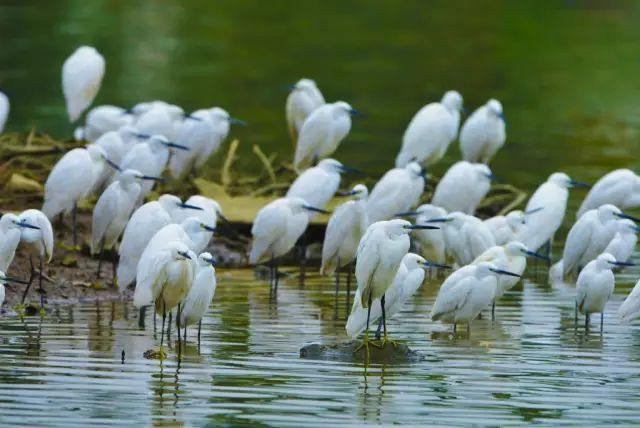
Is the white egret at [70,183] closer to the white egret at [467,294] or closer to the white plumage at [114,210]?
the white plumage at [114,210]

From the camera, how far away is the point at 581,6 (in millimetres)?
44094

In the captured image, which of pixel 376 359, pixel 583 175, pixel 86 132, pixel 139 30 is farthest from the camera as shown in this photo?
pixel 139 30

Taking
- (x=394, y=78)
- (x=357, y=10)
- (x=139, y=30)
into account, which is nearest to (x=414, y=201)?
(x=394, y=78)

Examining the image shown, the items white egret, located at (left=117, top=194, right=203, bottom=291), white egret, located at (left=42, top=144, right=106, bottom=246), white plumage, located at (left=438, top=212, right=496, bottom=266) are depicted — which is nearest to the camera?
white egret, located at (left=117, top=194, right=203, bottom=291)

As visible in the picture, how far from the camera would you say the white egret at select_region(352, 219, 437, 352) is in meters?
11.2

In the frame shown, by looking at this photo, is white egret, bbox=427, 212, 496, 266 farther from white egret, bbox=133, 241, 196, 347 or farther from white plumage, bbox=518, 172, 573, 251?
white egret, bbox=133, 241, 196, 347

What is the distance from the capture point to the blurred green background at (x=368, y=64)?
2423 centimetres

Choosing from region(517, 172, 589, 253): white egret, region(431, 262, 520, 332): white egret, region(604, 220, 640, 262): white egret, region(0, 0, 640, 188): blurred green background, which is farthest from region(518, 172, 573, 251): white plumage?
region(0, 0, 640, 188): blurred green background

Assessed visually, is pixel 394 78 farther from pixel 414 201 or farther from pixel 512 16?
pixel 414 201

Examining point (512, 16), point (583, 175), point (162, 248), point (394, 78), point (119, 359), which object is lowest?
point (119, 359)

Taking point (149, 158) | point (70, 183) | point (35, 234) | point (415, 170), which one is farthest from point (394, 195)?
point (35, 234)

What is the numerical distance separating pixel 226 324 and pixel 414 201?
Answer: 3.63 m

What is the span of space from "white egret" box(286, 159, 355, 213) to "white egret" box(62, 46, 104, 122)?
4550 millimetres

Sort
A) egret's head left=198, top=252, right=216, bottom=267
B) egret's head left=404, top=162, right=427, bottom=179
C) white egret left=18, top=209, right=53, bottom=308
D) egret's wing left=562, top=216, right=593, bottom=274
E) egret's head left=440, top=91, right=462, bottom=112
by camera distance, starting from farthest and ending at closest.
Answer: egret's head left=440, top=91, right=462, bottom=112 < egret's head left=404, top=162, right=427, bottom=179 < egret's wing left=562, top=216, right=593, bottom=274 < white egret left=18, top=209, right=53, bottom=308 < egret's head left=198, top=252, right=216, bottom=267
